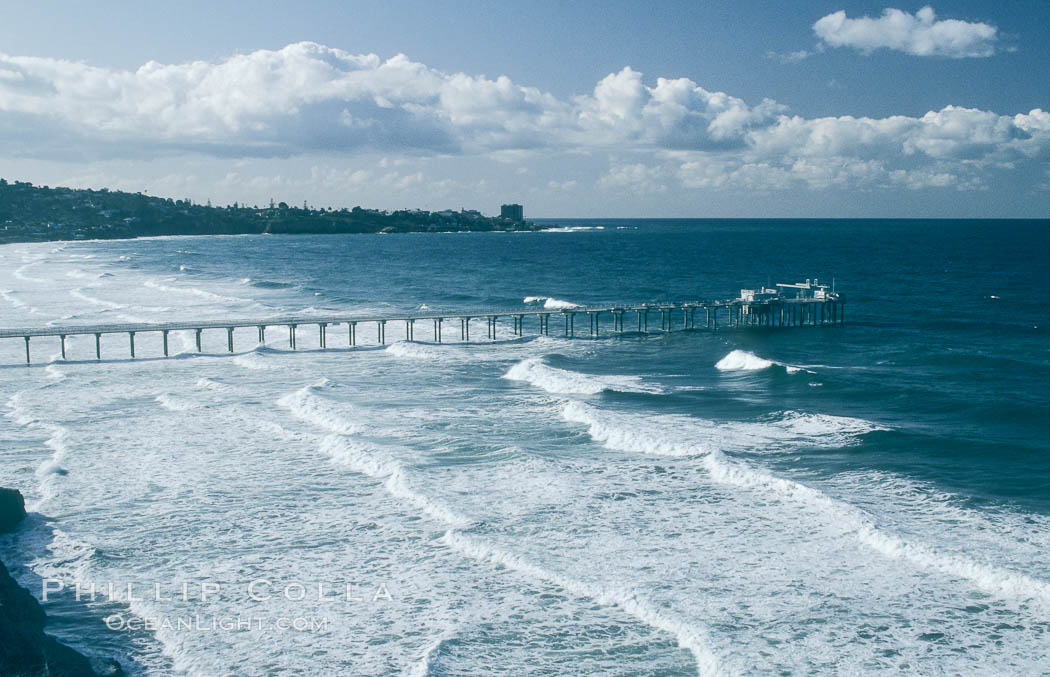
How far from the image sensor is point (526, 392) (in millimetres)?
34312

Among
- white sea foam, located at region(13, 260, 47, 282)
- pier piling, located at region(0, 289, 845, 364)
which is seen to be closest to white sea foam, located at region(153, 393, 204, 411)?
pier piling, located at region(0, 289, 845, 364)

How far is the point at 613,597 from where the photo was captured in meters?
16.4

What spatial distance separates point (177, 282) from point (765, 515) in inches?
2853

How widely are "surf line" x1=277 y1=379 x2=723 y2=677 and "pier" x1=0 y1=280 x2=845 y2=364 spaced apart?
1728 centimetres

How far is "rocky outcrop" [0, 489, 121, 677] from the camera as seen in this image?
→ 1195 cm

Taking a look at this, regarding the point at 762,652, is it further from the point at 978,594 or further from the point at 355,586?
the point at 355,586

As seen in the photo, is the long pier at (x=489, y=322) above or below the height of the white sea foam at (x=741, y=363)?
above

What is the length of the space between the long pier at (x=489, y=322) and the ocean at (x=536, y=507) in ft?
4.89

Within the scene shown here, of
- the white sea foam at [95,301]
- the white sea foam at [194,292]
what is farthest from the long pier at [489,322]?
the white sea foam at [194,292]

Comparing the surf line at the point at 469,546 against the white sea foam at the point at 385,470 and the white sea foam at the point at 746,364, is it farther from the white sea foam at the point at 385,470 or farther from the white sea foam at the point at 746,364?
the white sea foam at the point at 746,364

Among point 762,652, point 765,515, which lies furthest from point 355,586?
point 765,515

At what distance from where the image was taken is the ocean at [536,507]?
14.9 metres

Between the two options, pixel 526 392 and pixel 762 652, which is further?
pixel 526 392

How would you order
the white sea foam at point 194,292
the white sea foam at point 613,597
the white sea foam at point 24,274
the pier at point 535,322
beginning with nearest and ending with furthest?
the white sea foam at point 613,597 → the pier at point 535,322 → the white sea foam at point 194,292 → the white sea foam at point 24,274
